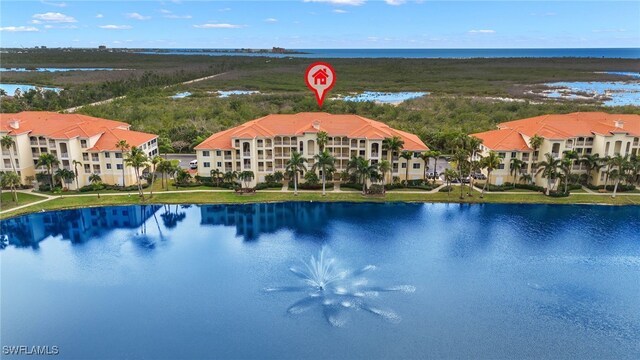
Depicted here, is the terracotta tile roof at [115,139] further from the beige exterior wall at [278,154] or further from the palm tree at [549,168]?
the palm tree at [549,168]

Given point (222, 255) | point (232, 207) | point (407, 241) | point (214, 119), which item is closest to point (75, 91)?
point (214, 119)

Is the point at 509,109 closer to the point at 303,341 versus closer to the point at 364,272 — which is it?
the point at 364,272

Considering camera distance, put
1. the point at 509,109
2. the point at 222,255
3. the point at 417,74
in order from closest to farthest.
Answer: the point at 222,255, the point at 509,109, the point at 417,74

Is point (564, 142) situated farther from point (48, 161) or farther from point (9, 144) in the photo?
point (9, 144)

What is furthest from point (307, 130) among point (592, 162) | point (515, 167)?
point (592, 162)

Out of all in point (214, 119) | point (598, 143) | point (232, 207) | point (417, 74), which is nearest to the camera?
point (232, 207)


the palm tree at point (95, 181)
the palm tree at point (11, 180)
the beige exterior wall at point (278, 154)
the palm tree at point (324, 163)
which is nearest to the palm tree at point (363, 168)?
the palm tree at point (324, 163)

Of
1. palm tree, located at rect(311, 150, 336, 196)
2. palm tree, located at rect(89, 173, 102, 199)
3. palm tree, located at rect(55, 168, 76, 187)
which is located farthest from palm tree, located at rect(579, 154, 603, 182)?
palm tree, located at rect(55, 168, 76, 187)
